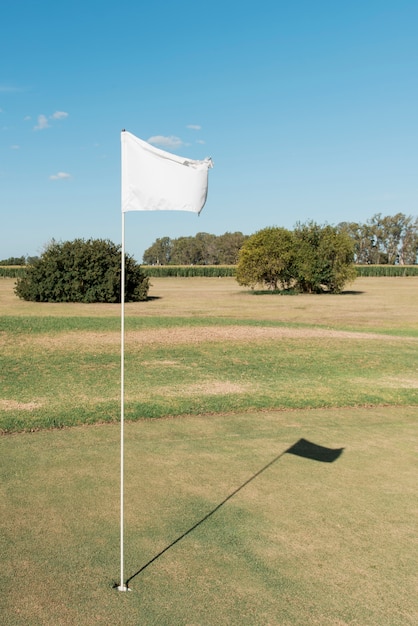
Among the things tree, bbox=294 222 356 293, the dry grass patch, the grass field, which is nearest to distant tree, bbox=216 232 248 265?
tree, bbox=294 222 356 293

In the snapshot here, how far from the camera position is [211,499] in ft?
21.4

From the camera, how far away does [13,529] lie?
574 centimetres

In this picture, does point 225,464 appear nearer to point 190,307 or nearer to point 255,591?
point 255,591

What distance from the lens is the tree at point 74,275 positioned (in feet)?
146

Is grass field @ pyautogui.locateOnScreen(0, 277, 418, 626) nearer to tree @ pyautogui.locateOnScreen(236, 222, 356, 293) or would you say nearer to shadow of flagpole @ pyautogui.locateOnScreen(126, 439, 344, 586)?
shadow of flagpole @ pyautogui.locateOnScreen(126, 439, 344, 586)

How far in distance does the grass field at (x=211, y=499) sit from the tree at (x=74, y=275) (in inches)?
1158

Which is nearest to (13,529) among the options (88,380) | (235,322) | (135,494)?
(135,494)

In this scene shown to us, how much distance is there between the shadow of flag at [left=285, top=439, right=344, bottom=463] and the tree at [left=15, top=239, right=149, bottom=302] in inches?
1427

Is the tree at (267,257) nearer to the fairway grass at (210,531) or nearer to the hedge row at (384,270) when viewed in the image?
the fairway grass at (210,531)

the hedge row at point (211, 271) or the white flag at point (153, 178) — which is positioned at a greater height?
the white flag at point (153, 178)

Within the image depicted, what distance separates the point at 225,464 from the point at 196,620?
3605 millimetres

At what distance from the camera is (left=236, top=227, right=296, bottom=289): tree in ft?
187

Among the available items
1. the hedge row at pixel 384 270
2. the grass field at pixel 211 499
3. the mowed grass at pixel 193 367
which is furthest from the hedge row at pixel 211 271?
the grass field at pixel 211 499

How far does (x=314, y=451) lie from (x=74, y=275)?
3822 cm
